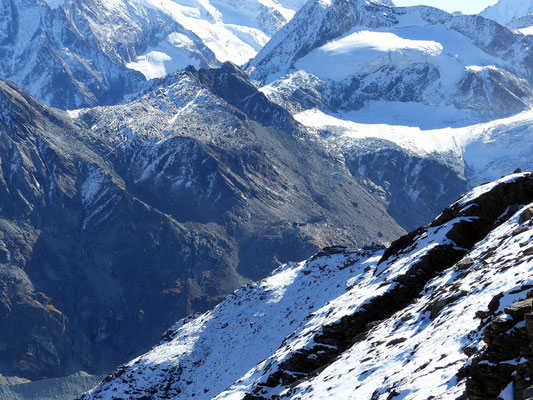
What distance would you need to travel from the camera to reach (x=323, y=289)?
14400cm

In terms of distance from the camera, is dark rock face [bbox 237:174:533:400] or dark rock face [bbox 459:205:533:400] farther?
dark rock face [bbox 237:174:533:400]

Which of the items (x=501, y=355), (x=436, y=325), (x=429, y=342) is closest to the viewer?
(x=501, y=355)

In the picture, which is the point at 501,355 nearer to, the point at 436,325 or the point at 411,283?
the point at 436,325

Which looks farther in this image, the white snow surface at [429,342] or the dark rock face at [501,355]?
the white snow surface at [429,342]

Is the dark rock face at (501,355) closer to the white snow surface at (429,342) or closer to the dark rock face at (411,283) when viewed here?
the white snow surface at (429,342)

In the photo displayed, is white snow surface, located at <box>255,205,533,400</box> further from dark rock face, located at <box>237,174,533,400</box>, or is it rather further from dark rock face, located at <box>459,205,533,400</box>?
dark rock face, located at <box>237,174,533,400</box>

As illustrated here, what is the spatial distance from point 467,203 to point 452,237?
3.73m

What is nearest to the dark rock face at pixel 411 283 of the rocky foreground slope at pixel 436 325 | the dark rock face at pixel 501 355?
the rocky foreground slope at pixel 436 325

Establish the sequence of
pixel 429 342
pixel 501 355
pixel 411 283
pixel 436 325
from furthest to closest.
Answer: pixel 411 283 → pixel 436 325 → pixel 429 342 → pixel 501 355

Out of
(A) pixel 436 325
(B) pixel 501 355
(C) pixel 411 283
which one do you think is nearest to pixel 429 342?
(A) pixel 436 325

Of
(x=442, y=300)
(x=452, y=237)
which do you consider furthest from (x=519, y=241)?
(x=452, y=237)

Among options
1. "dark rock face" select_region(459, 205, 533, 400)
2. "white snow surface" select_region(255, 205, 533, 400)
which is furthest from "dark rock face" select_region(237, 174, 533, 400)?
"dark rock face" select_region(459, 205, 533, 400)

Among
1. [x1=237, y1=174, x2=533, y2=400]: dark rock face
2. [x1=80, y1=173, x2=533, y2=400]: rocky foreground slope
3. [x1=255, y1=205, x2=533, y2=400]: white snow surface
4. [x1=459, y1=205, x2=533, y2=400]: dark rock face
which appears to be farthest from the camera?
[x1=237, y1=174, x2=533, y2=400]: dark rock face

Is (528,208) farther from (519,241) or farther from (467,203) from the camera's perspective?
(467,203)
